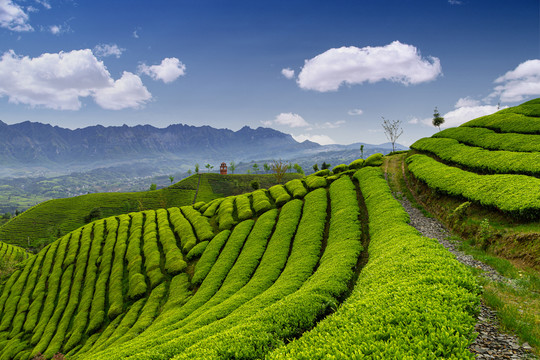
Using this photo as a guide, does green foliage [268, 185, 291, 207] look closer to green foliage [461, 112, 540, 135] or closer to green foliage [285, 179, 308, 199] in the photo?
green foliage [285, 179, 308, 199]

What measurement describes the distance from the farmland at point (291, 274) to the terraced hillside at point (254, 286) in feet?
0.34

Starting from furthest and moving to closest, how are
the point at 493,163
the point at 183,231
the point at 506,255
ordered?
the point at 183,231
the point at 493,163
the point at 506,255

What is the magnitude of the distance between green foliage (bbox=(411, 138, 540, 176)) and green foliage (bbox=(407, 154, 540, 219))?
2786 millimetres

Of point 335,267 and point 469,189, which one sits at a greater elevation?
point 469,189

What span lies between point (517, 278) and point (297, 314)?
13.7 meters

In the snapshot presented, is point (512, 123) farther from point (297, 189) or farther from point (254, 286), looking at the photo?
point (254, 286)

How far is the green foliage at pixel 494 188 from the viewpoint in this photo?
20203 mm

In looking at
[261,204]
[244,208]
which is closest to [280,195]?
[261,204]

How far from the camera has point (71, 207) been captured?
470ft

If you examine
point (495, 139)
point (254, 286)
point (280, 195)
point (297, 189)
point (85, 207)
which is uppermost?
point (495, 139)

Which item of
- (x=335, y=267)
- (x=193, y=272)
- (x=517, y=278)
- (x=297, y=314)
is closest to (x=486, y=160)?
(x=517, y=278)

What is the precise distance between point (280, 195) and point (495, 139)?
118ft

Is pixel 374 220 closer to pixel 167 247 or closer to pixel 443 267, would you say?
pixel 443 267

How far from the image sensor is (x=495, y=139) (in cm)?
3875
